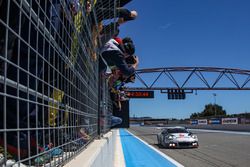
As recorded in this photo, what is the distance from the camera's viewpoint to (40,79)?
222 cm

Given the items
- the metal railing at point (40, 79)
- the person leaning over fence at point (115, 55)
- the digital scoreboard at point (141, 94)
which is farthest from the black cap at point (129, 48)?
the digital scoreboard at point (141, 94)

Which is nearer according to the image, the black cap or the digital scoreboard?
the black cap

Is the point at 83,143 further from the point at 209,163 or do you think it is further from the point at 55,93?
the point at 209,163

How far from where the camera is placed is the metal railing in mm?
1849

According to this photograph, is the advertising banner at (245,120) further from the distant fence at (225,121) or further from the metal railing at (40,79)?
the metal railing at (40,79)

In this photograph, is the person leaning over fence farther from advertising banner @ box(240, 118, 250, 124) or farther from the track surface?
advertising banner @ box(240, 118, 250, 124)

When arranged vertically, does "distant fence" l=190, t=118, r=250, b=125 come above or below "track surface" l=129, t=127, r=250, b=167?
above

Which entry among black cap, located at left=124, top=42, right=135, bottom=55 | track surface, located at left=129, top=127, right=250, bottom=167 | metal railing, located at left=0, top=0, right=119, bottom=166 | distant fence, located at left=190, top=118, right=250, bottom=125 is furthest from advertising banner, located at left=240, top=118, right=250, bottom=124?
metal railing, located at left=0, top=0, right=119, bottom=166

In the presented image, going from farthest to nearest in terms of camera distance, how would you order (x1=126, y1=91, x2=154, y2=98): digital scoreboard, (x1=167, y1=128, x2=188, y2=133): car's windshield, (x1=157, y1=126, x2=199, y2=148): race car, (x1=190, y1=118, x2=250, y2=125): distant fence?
1. (x1=126, y1=91, x2=154, y2=98): digital scoreboard
2. (x1=190, y1=118, x2=250, y2=125): distant fence
3. (x1=167, y1=128, x2=188, y2=133): car's windshield
4. (x1=157, y1=126, x2=199, y2=148): race car

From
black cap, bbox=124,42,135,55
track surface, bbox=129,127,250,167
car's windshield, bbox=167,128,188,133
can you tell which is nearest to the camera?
black cap, bbox=124,42,135,55

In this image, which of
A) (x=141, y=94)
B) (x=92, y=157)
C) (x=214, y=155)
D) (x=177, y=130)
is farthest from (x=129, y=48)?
(x=141, y=94)

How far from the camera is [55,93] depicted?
288 centimetres

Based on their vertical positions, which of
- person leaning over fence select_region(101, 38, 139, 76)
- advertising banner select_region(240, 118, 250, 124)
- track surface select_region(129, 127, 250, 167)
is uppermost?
person leaning over fence select_region(101, 38, 139, 76)

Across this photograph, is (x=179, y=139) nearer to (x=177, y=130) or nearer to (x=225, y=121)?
(x=177, y=130)
